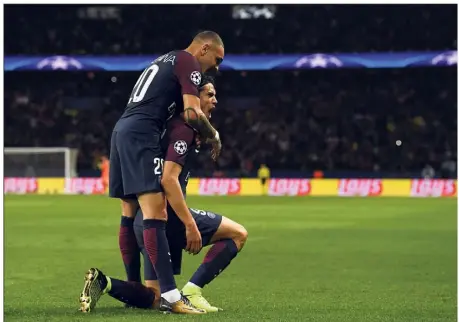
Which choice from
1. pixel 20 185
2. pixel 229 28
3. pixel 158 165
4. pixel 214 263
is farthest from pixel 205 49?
pixel 229 28

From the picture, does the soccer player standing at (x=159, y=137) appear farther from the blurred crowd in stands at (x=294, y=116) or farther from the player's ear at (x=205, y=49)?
the blurred crowd in stands at (x=294, y=116)

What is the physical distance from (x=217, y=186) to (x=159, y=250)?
27.6 meters

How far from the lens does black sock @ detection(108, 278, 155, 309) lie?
6684 mm

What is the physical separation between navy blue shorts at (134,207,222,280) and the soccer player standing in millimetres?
174

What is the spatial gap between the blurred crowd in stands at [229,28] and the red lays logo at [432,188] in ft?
22.1

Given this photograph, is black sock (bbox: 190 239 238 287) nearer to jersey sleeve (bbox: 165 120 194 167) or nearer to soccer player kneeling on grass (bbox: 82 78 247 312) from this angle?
soccer player kneeling on grass (bbox: 82 78 247 312)

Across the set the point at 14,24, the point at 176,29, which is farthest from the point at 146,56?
the point at 14,24

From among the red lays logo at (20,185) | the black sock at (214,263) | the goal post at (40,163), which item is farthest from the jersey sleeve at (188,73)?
the goal post at (40,163)

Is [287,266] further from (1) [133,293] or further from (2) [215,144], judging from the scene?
(2) [215,144]

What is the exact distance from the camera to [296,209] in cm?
2480

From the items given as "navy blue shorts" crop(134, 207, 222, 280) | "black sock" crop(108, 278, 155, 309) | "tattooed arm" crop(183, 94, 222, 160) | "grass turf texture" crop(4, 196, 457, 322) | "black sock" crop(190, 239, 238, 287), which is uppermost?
"tattooed arm" crop(183, 94, 222, 160)

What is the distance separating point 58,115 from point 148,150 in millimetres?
36082

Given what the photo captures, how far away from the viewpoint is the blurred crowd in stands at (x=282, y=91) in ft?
124

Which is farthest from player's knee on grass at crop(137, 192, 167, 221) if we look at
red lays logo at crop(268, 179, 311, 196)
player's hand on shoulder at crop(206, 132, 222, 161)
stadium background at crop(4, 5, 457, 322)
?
red lays logo at crop(268, 179, 311, 196)
